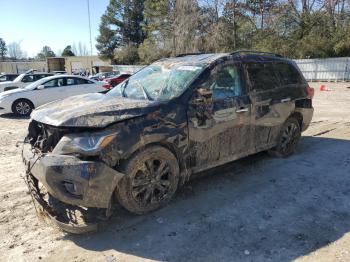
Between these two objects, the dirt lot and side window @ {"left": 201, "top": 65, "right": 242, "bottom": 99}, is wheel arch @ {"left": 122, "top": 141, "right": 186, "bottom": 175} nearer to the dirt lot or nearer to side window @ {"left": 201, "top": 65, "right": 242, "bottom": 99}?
the dirt lot

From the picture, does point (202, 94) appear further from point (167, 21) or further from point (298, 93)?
point (167, 21)

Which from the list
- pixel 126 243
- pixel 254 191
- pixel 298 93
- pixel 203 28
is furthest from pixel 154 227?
pixel 203 28

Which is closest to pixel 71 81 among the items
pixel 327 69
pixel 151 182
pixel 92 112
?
pixel 92 112

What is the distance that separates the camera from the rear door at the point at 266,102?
5203 mm

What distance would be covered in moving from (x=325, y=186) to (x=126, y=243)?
2951 mm

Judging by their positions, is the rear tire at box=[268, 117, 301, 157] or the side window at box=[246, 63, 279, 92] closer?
the side window at box=[246, 63, 279, 92]

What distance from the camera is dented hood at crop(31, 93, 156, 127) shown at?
11.8 feet

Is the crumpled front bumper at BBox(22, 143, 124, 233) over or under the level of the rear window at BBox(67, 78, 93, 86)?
under

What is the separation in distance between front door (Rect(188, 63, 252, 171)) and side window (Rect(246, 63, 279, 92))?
274mm

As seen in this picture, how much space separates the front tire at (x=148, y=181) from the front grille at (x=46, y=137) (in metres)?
0.81

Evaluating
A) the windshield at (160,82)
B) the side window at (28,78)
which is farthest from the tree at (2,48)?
the windshield at (160,82)

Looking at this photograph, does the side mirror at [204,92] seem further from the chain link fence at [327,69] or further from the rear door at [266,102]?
the chain link fence at [327,69]

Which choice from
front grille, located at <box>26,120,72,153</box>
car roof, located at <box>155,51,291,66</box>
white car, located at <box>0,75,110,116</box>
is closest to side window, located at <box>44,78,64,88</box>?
white car, located at <box>0,75,110,116</box>

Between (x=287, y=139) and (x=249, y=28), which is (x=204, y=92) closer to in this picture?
(x=287, y=139)
